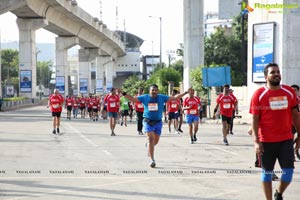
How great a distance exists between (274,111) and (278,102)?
0.13 meters

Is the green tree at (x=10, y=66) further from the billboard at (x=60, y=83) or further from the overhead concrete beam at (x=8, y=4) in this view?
the overhead concrete beam at (x=8, y=4)

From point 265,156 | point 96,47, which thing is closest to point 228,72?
point 265,156

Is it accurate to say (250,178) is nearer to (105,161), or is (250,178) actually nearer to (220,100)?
(105,161)

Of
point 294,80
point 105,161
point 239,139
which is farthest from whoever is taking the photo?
point 294,80

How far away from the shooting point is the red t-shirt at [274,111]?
709cm

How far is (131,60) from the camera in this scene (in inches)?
4998

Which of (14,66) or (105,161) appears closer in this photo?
(105,161)

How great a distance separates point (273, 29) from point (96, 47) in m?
61.0

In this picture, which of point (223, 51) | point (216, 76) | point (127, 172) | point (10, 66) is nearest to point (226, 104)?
point (127, 172)

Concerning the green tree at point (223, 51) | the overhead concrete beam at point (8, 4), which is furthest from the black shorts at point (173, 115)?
the green tree at point (223, 51)

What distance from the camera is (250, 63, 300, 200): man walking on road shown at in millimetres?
7074

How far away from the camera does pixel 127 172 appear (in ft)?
36.0

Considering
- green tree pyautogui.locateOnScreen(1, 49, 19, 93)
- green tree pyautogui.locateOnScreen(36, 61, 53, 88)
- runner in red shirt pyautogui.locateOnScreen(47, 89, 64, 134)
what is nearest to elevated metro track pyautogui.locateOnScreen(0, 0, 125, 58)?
runner in red shirt pyautogui.locateOnScreen(47, 89, 64, 134)

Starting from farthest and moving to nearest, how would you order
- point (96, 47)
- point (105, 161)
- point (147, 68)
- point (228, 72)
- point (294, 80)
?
point (147, 68) < point (96, 47) < point (228, 72) < point (294, 80) < point (105, 161)
